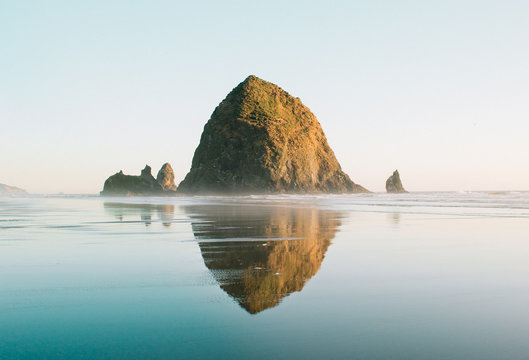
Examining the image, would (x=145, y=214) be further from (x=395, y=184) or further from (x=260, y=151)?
(x=395, y=184)

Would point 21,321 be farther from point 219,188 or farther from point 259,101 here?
point 259,101

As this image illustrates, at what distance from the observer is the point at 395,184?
135625mm

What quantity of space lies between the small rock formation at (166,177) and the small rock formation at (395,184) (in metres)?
76.5

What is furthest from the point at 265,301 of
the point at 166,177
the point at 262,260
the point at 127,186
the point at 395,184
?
the point at 166,177

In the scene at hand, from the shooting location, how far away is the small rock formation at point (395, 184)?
442ft

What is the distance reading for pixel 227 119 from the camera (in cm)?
11106

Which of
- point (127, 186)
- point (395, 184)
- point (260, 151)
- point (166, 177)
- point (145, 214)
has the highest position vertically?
point (260, 151)

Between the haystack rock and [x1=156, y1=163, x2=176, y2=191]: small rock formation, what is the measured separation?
→ 3362 centimetres

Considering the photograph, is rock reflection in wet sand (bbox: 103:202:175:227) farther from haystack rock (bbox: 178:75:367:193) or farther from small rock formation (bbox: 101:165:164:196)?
small rock formation (bbox: 101:165:164:196)

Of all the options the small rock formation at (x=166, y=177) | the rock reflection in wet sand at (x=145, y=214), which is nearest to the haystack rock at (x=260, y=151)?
the small rock formation at (x=166, y=177)

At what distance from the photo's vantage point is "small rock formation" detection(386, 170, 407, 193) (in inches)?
5305

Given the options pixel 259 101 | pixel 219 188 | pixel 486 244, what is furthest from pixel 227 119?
pixel 486 244

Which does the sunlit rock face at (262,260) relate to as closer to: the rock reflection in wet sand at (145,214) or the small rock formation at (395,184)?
the rock reflection in wet sand at (145,214)

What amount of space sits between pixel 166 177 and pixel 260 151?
57740 millimetres
